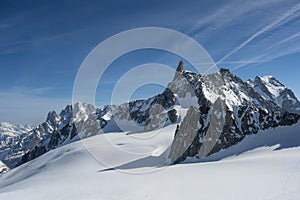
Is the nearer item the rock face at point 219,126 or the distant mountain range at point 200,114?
the rock face at point 219,126

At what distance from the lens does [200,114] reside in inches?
2158

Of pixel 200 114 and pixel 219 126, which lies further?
pixel 200 114

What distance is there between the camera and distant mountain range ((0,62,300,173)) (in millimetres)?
48750

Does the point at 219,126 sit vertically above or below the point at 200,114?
below

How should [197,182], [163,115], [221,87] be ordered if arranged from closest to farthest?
[197,182]
[163,115]
[221,87]

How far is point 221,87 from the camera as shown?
10538 cm

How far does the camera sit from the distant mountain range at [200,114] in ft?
160

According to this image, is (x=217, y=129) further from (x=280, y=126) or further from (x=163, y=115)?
(x=163, y=115)

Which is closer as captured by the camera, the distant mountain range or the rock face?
the rock face

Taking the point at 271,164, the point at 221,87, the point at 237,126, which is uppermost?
the point at 221,87

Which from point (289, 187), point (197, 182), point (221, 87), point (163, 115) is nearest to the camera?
point (289, 187)

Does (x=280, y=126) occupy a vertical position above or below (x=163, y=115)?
below

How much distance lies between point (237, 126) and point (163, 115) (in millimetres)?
49241

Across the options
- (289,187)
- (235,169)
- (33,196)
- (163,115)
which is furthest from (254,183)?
(163,115)
